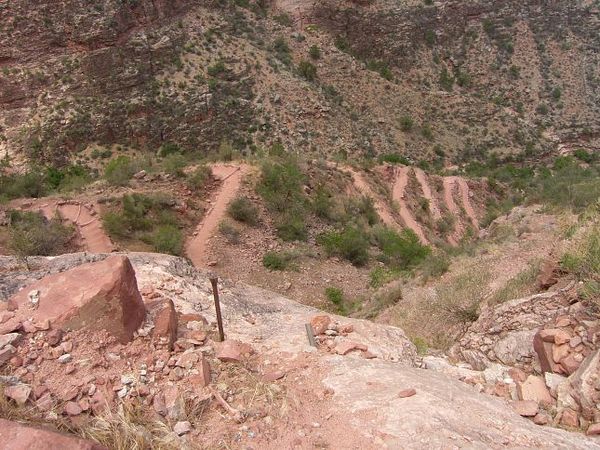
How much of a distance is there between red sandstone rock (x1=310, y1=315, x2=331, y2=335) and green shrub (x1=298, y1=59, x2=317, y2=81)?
109 feet

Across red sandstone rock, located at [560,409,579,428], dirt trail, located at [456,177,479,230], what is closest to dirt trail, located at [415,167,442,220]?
dirt trail, located at [456,177,479,230]

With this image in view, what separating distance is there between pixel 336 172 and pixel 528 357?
18.5 metres

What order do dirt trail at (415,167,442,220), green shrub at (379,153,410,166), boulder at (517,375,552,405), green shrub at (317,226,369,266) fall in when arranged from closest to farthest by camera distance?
boulder at (517,375,552,405) → green shrub at (317,226,369,266) → dirt trail at (415,167,442,220) → green shrub at (379,153,410,166)

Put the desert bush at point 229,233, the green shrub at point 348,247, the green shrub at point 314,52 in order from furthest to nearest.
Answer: the green shrub at point 314,52 → the green shrub at point 348,247 → the desert bush at point 229,233

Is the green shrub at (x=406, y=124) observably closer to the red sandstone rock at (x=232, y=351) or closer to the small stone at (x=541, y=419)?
the red sandstone rock at (x=232, y=351)

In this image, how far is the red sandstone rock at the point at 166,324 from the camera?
5023mm

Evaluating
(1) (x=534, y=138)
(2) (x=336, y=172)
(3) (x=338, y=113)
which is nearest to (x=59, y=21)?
(3) (x=338, y=113)

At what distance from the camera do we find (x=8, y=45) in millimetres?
30859

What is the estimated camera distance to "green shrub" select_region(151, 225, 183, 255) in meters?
15.7

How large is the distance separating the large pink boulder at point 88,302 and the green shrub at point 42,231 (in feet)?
30.7

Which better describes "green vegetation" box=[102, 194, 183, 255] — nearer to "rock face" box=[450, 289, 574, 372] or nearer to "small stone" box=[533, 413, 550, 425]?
"rock face" box=[450, 289, 574, 372]

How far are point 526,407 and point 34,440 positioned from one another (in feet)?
13.1

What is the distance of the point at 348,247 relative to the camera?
58.5 feet

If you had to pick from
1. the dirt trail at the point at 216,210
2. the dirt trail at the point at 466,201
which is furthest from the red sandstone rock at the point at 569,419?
the dirt trail at the point at 466,201
